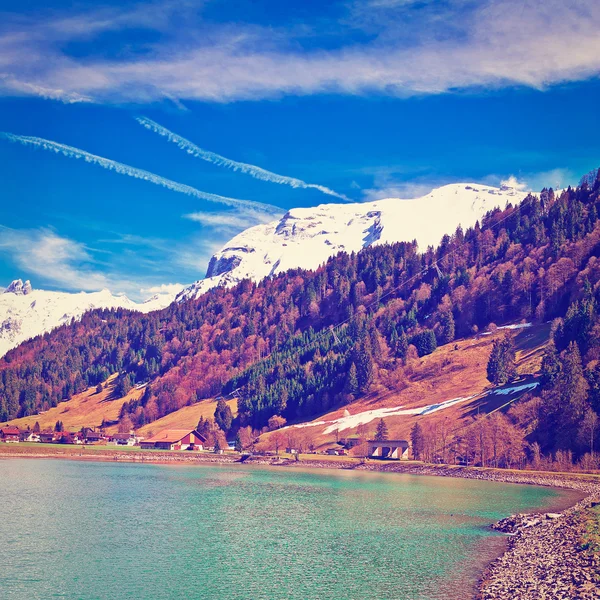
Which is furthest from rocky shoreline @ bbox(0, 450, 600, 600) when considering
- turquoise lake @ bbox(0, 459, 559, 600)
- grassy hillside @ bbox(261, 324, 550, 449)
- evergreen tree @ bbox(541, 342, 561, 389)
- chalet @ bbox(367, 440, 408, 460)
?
chalet @ bbox(367, 440, 408, 460)

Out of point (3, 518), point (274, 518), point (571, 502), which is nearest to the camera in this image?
point (3, 518)

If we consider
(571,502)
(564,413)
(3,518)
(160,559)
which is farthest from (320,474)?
(160,559)

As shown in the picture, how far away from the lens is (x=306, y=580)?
158 ft

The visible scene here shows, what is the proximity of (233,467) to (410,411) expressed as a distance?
4954 cm

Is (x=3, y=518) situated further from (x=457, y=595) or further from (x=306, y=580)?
(x=457, y=595)

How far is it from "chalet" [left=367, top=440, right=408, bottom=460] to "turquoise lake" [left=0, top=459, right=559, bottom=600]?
159 feet

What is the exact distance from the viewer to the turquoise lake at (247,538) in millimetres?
46281

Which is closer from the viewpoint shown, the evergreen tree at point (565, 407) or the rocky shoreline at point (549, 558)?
the rocky shoreline at point (549, 558)

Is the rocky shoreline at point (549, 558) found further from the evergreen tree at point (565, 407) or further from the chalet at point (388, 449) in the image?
the chalet at point (388, 449)

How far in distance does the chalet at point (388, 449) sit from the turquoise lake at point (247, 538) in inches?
1904

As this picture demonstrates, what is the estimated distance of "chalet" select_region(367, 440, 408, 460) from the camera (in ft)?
535

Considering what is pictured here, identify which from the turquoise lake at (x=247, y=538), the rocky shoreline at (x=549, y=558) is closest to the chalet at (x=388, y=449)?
the turquoise lake at (x=247, y=538)

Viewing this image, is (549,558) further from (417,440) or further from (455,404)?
(455,404)

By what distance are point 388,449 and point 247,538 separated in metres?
105
